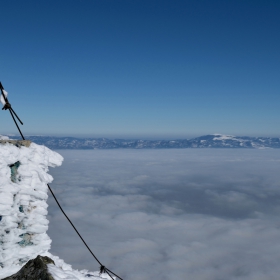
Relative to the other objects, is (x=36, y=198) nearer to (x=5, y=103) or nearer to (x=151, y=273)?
(x=5, y=103)

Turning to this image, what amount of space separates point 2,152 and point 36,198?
2190 millimetres

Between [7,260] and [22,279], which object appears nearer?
[22,279]

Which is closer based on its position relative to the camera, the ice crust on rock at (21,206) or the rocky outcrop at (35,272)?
the rocky outcrop at (35,272)

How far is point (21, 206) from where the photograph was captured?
335 inches

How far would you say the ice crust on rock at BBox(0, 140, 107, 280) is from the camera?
802 centimetres

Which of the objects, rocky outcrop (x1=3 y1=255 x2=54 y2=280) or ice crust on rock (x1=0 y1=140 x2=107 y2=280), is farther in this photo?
ice crust on rock (x1=0 y1=140 x2=107 y2=280)

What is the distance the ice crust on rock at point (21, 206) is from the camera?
8016 millimetres

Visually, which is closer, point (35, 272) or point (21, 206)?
point (35, 272)

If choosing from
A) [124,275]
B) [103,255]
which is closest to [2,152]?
[124,275]

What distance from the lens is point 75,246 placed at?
600 ft

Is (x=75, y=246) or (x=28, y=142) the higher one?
(x=28, y=142)

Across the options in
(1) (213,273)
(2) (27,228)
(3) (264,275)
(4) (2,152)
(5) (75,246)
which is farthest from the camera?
(5) (75,246)

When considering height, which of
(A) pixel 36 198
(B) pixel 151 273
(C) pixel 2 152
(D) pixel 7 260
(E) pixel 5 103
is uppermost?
(E) pixel 5 103

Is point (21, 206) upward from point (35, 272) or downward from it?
upward
